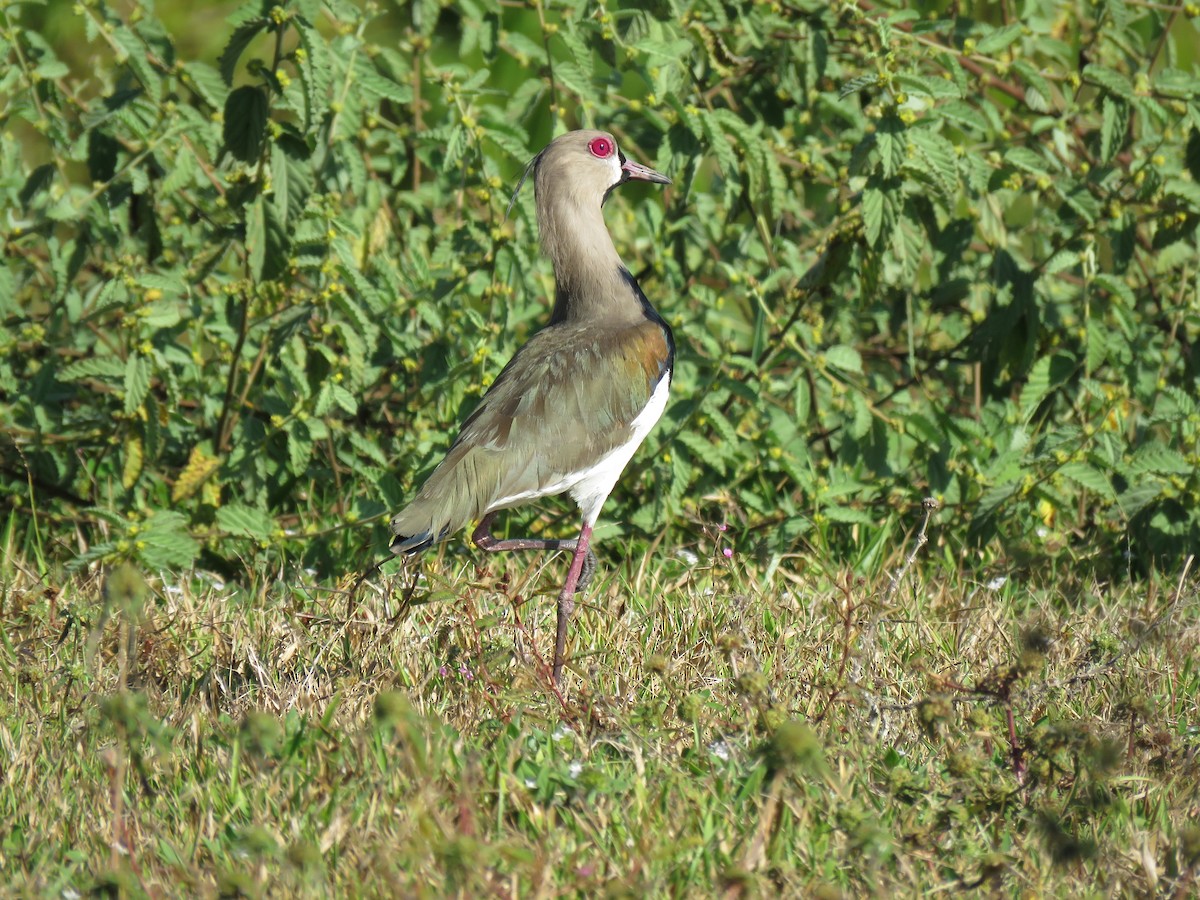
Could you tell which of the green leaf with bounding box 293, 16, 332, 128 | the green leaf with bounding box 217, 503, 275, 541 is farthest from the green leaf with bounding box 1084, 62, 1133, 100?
the green leaf with bounding box 217, 503, 275, 541

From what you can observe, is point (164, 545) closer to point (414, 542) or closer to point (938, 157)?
point (414, 542)

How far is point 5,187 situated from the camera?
516cm

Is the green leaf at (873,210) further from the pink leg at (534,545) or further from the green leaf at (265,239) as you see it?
the green leaf at (265,239)

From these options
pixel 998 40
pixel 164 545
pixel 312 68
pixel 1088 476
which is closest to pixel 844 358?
pixel 1088 476

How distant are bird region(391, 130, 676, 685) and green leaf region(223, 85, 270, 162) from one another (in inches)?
37.4

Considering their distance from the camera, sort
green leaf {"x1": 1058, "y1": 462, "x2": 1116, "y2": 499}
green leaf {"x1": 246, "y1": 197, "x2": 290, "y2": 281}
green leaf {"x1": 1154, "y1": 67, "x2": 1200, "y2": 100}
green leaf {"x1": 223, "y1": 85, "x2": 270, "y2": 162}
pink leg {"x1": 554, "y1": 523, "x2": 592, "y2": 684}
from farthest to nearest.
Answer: green leaf {"x1": 1154, "y1": 67, "x2": 1200, "y2": 100} < green leaf {"x1": 1058, "y1": 462, "x2": 1116, "y2": 499} < green leaf {"x1": 246, "y1": 197, "x2": 290, "y2": 281} < green leaf {"x1": 223, "y1": 85, "x2": 270, "y2": 162} < pink leg {"x1": 554, "y1": 523, "x2": 592, "y2": 684}

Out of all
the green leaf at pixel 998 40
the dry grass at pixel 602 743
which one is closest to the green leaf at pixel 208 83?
the dry grass at pixel 602 743

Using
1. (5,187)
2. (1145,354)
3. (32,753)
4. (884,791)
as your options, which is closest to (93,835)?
(32,753)

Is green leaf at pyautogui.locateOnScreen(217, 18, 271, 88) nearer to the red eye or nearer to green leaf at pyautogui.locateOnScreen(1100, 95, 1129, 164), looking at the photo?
the red eye

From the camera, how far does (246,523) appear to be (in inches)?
188

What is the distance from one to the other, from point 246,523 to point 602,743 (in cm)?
184

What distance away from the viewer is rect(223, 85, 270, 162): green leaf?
14.2ft

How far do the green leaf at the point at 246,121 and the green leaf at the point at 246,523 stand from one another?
3.81 feet

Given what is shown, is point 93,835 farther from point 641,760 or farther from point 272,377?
point 272,377
